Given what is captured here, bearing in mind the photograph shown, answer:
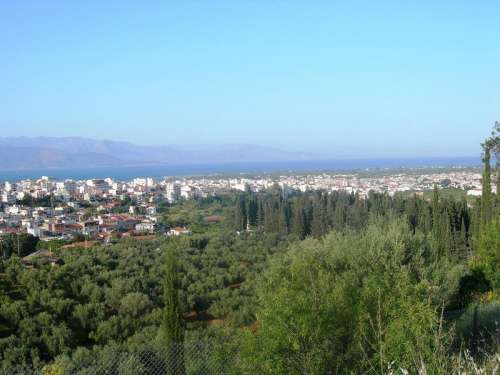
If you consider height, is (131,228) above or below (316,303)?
below

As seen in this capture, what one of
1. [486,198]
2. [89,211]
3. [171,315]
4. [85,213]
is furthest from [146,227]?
[171,315]

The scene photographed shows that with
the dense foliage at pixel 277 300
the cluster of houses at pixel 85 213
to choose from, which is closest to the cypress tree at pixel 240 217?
the cluster of houses at pixel 85 213

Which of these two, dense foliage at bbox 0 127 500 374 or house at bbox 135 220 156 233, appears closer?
dense foliage at bbox 0 127 500 374

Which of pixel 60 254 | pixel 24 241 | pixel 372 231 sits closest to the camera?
pixel 372 231

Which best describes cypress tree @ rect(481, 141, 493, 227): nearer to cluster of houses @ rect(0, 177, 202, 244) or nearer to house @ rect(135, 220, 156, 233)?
cluster of houses @ rect(0, 177, 202, 244)

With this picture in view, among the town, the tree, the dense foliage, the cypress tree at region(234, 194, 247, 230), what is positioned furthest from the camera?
the cypress tree at region(234, 194, 247, 230)

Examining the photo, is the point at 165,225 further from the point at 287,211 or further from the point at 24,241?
the point at 24,241

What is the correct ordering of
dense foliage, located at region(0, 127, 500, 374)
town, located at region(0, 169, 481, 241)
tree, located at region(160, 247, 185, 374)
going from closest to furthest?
dense foliage, located at region(0, 127, 500, 374) → tree, located at region(160, 247, 185, 374) → town, located at region(0, 169, 481, 241)

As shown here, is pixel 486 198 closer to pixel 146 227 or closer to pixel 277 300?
pixel 277 300

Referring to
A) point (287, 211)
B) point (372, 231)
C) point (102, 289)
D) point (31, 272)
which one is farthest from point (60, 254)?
point (287, 211)

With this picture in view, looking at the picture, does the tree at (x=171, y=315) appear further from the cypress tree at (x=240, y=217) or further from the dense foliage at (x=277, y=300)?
the cypress tree at (x=240, y=217)

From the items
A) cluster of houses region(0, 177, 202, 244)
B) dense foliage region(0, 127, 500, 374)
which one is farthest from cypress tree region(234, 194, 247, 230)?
dense foliage region(0, 127, 500, 374)
